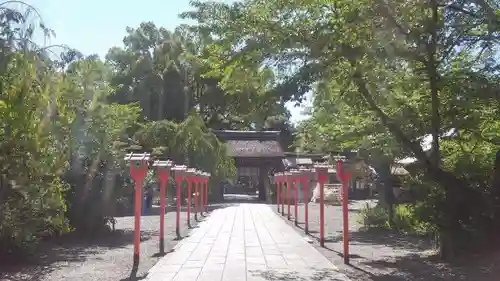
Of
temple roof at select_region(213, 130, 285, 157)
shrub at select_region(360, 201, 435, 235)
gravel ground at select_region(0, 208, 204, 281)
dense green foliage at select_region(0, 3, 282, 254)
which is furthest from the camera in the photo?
temple roof at select_region(213, 130, 285, 157)

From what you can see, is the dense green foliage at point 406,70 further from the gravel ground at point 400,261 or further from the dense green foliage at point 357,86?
the gravel ground at point 400,261

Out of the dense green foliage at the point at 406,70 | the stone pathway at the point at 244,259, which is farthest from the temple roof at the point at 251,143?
the dense green foliage at the point at 406,70

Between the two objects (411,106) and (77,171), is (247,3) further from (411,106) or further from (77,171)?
(77,171)

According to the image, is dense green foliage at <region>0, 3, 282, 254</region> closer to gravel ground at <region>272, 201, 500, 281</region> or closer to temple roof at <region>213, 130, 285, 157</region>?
gravel ground at <region>272, 201, 500, 281</region>

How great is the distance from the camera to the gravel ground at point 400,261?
29.4 ft

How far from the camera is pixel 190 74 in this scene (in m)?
40.4

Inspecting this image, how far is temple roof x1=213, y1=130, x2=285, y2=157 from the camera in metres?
39.2

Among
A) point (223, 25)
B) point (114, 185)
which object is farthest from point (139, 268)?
point (114, 185)

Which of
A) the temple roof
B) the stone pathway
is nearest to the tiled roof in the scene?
the temple roof

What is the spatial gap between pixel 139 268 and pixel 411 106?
20.7ft

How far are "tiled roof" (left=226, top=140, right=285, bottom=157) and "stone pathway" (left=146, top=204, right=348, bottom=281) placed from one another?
22.2 metres

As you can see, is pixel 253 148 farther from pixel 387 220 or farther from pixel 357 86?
pixel 357 86

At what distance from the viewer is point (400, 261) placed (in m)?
11.1

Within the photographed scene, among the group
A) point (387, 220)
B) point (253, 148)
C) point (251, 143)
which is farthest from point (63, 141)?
point (251, 143)
